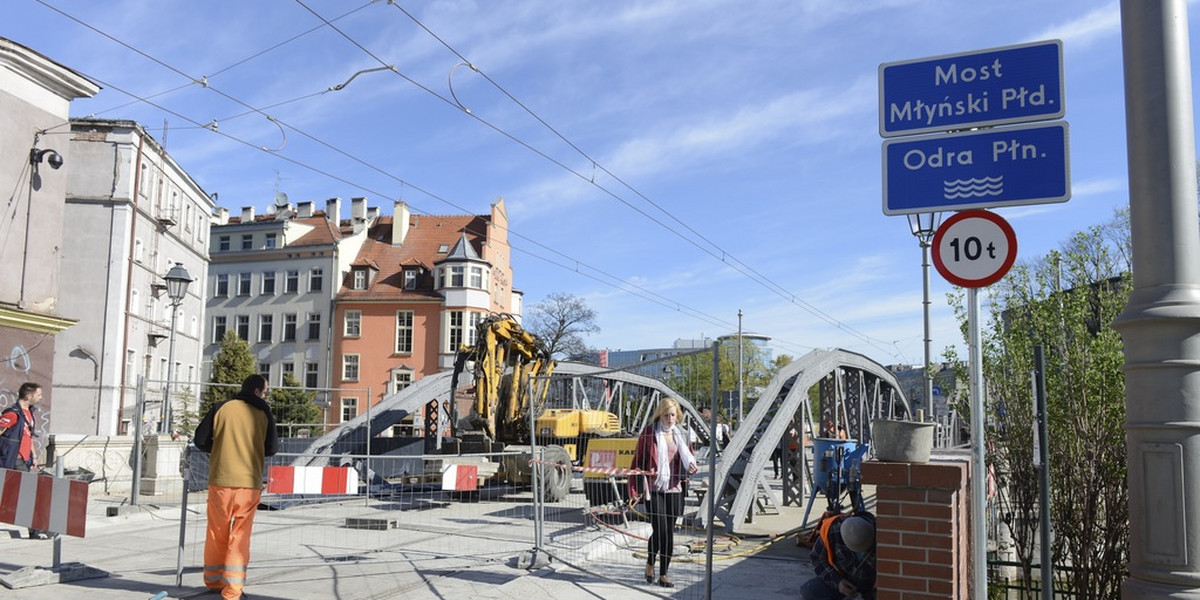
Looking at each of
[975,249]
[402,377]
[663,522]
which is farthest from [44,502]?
[402,377]

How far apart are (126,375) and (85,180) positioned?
6.88m

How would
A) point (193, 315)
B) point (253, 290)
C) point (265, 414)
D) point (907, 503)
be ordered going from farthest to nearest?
point (253, 290)
point (193, 315)
point (265, 414)
point (907, 503)

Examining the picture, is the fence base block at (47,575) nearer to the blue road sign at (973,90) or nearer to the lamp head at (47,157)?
the blue road sign at (973,90)

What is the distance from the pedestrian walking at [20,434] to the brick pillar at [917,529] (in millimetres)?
9234

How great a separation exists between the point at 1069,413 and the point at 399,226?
178 feet

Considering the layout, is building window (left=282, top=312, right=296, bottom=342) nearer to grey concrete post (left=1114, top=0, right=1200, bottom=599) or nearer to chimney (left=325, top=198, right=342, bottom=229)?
chimney (left=325, top=198, right=342, bottom=229)

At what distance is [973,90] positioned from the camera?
17.7ft

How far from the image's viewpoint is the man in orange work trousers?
22.5 ft

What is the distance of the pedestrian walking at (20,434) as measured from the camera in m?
9.82

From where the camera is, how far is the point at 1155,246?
4.41m

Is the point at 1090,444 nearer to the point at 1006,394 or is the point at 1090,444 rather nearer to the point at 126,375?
the point at 1006,394

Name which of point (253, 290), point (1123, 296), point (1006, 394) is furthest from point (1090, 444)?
point (253, 290)

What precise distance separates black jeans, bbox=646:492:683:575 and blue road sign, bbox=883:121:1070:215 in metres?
3.72

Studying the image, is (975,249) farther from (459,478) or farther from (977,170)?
(459,478)
